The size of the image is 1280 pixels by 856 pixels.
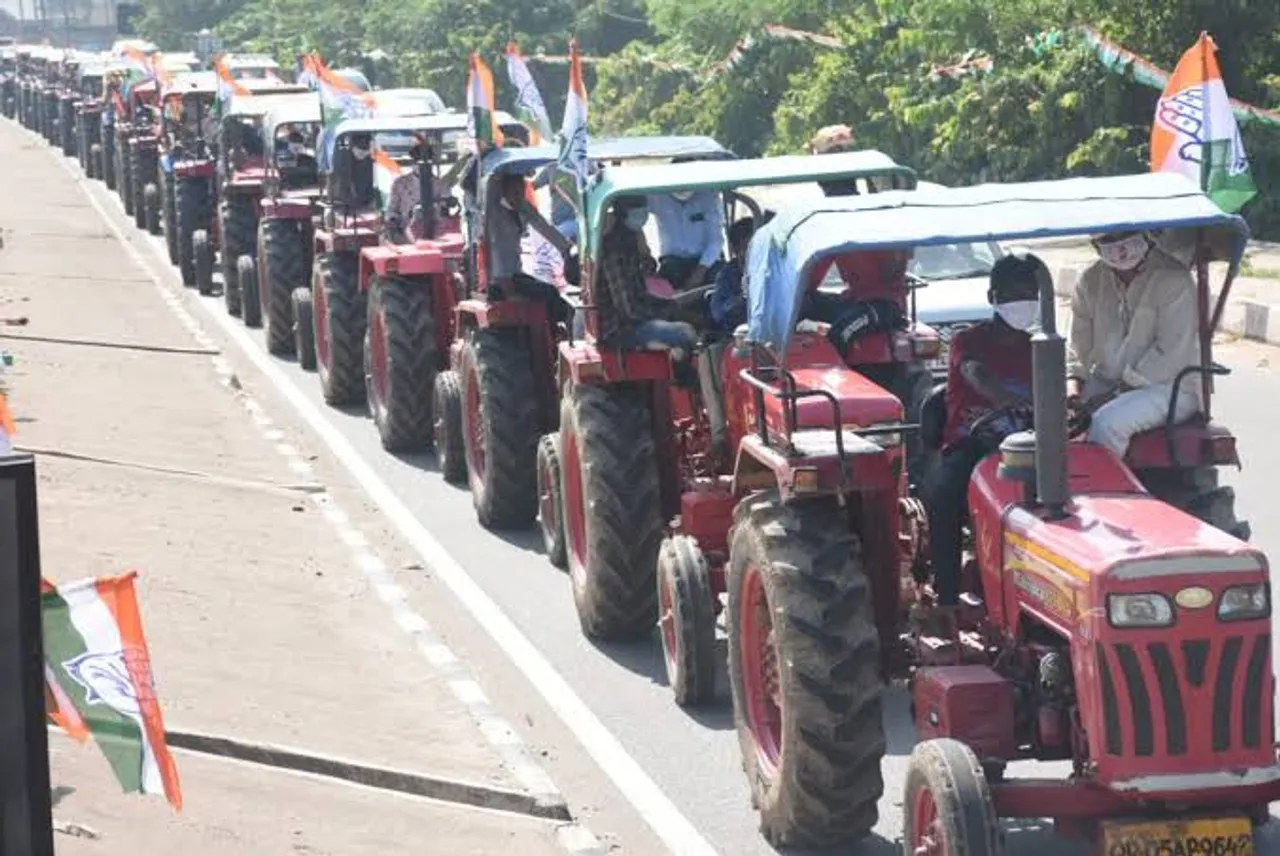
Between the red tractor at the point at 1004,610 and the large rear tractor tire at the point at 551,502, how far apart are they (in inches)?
128

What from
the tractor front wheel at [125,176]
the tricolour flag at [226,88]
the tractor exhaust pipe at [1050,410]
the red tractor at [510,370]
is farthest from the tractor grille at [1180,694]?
the tractor front wheel at [125,176]

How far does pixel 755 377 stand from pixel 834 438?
51 cm

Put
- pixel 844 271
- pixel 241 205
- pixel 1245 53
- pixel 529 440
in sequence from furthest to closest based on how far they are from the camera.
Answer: pixel 1245 53 → pixel 241 205 → pixel 529 440 → pixel 844 271

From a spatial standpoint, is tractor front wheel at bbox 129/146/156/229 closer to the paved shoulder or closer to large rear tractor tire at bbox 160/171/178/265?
large rear tractor tire at bbox 160/171/178/265

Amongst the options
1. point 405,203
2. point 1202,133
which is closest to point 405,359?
point 405,203

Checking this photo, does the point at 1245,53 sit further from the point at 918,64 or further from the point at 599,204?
the point at 599,204

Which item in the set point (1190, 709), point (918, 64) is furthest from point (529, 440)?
point (918, 64)

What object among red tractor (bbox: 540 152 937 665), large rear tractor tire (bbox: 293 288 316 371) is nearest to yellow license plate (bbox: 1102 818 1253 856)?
red tractor (bbox: 540 152 937 665)

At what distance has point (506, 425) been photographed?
14.8 metres

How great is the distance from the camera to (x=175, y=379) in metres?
22.3

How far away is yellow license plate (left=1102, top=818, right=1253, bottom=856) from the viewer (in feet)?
24.2

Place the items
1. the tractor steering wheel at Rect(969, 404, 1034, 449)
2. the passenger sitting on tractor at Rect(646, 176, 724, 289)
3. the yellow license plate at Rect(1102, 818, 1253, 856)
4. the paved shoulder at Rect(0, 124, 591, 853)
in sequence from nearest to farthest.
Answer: the yellow license plate at Rect(1102, 818, 1253, 856), the tractor steering wheel at Rect(969, 404, 1034, 449), the paved shoulder at Rect(0, 124, 591, 853), the passenger sitting on tractor at Rect(646, 176, 724, 289)

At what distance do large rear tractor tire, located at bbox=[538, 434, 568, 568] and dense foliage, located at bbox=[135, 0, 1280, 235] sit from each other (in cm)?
1600

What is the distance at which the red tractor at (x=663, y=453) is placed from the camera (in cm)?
1104
